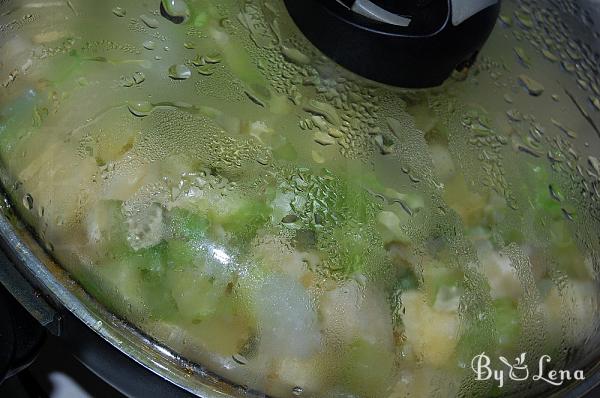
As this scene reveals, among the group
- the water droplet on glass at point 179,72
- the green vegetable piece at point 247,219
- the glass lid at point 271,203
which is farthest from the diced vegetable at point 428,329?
the water droplet on glass at point 179,72

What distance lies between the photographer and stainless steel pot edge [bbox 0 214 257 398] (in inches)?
27.7

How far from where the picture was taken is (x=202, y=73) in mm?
714

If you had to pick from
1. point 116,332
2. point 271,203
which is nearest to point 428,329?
point 271,203

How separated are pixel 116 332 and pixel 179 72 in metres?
0.27

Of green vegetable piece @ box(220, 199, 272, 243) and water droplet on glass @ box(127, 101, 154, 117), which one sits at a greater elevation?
water droplet on glass @ box(127, 101, 154, 117)

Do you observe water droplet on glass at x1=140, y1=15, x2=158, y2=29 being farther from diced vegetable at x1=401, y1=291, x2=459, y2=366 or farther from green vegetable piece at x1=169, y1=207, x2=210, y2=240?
diced vegetable at x1=401, y1=291, x2=459, y2=366

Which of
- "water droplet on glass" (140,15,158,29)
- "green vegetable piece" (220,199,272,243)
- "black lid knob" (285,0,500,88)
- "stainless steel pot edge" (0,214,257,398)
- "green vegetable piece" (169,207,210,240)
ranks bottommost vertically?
"stainless steel pot edge" (0,214,257,398)

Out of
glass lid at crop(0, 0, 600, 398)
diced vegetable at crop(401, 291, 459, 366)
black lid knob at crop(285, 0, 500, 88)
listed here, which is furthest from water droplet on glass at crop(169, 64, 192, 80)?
diced vegetable at crop(401, 291, 459, 366)

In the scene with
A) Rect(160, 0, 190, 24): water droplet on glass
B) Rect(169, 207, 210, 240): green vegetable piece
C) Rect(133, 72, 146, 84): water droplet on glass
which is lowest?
Rect(169, 207, 210, 240): green vegetable piece

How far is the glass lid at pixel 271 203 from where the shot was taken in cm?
70

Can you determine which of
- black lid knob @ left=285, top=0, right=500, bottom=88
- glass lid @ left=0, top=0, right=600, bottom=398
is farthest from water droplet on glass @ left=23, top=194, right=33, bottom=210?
black lid knob @ left=285, top=0, right=500, bottom=88

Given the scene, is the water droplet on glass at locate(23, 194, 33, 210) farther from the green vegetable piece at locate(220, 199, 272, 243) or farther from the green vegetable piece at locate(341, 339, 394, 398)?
the green vegetable piece at locate(341, 339, 394, 398)

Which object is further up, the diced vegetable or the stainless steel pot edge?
the diced vegetable

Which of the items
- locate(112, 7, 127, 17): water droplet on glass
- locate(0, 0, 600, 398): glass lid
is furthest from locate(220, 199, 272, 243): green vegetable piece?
locate(112, 7, 127, 17): water droplet on glass
